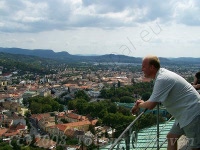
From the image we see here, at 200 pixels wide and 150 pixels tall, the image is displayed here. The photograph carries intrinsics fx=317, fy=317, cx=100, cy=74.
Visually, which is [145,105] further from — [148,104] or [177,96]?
[177,96]

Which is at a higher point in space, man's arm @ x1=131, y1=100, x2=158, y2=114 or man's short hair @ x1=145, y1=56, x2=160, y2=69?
man's short hair @ x1=145, y1=56, x2=160, y2=69

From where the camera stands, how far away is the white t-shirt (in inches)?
74.4

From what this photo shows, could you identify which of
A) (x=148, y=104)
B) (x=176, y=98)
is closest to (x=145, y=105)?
(x=148, y=104)

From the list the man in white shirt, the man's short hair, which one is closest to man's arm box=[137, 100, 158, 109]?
the man in white shirt

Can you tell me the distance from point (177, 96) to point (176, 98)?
1cm

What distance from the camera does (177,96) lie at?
75.7 inches

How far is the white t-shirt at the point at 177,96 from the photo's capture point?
1891mm

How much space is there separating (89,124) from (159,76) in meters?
25.1

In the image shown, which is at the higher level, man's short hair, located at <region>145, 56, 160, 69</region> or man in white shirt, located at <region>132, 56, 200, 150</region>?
man's short hair, located at <region>145, 56, 160, 69</region>

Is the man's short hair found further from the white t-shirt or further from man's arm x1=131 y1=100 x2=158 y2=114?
man's arm x1=131 y1=100 x2=158 y2=114

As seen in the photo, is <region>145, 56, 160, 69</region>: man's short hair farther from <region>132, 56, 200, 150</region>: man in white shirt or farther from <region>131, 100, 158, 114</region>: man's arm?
<region>131, 100, 158, 114</region>: man's arm

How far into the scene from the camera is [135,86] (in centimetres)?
5284

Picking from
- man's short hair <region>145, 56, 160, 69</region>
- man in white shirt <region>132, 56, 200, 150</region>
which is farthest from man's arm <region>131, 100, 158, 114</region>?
man's short hair <region>145, 56, 160, 69</region>

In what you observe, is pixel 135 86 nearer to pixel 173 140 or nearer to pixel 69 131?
pixel 69 131
